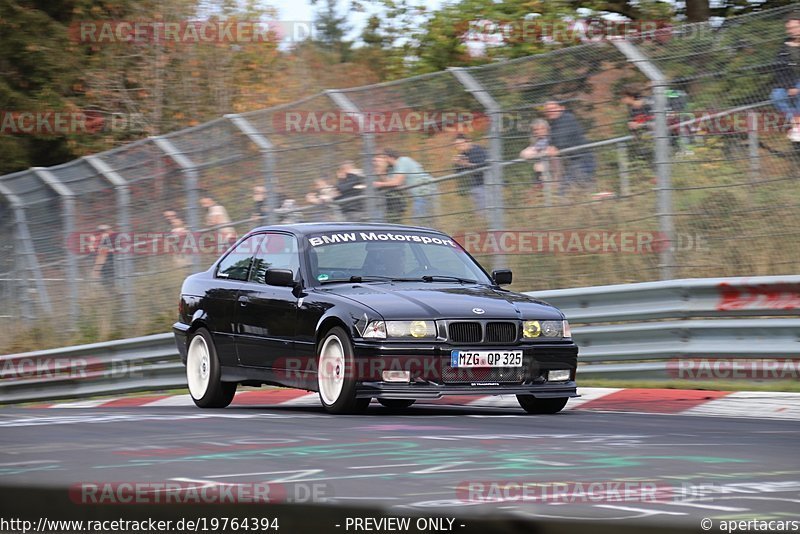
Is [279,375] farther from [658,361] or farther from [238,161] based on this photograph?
[238,161]

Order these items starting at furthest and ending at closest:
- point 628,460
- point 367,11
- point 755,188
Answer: point 367,11, point 755,188, point 628,460

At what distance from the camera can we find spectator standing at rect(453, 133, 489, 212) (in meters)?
13.1

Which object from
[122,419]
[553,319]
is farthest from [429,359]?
[122,419]

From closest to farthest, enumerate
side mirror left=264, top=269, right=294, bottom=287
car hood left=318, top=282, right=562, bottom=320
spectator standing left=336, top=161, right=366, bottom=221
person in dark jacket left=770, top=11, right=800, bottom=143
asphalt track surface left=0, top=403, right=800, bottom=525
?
asphalt track surface left=0, top=403, right=800, bottom=525 → car hood left=318, top=282, right=562, bottom=320 → side mirror left=264, top=269, right=294, bottom=287 → person in dark jacket left=770, top=11, right=800, bottom=143 → spectator standing left=336, top=161, right=366, bottom=221

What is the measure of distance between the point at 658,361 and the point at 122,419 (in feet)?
15.6

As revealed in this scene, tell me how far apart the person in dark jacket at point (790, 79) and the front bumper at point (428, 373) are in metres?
3.13

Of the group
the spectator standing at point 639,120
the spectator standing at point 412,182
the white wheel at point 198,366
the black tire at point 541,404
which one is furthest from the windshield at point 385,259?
the spectator standing at point 412,182

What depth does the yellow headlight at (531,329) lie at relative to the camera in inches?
379

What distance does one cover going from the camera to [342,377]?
9.37 metres

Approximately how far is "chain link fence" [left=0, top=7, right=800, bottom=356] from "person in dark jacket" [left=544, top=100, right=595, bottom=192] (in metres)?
0.01

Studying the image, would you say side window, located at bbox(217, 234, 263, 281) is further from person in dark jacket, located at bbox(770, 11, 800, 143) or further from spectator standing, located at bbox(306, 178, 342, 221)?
person in dark jacket, located at bbox(770, 11, 800, 143)

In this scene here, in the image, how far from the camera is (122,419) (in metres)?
9.30

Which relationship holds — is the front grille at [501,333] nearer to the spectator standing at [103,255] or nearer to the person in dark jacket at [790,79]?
the person in dark jacket at [790,79]

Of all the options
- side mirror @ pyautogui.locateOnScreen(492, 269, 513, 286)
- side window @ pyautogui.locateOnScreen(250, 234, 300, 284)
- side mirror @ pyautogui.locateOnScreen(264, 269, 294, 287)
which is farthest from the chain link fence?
side mirror @ pyautogui.locateOnScreen(264, 269, 294, 287)
